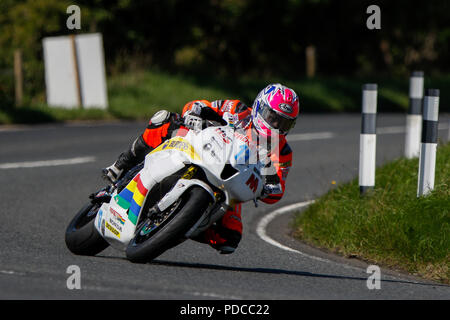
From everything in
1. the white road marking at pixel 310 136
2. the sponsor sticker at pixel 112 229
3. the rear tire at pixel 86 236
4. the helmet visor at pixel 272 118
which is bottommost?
the white road marking at pixel 310 136

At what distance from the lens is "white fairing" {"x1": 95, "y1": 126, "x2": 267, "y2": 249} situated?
224 inches

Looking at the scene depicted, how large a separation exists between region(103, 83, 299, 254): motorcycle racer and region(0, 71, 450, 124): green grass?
31.1ft

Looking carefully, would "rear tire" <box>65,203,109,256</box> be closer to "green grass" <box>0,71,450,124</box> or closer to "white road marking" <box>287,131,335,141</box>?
"green grass" <box>0,71,450,124</box>

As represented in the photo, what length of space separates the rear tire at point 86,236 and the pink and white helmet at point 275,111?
1498 millimetres

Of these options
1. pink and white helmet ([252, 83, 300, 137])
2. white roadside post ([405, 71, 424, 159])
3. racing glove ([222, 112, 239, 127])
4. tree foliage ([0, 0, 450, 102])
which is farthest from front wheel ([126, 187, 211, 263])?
tree foliage ([0, 0, 450, 102])

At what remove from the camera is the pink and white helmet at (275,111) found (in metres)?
5.86

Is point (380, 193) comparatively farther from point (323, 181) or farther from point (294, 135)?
point (294, 135)

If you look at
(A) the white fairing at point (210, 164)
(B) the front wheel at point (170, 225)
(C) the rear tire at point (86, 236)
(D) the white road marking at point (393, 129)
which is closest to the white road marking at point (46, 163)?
(C) the rear tire at point (86, 236)

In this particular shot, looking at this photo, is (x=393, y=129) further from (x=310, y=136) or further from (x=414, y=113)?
(x=414, y=113)

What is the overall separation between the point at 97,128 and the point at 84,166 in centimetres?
468

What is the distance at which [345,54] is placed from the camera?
3603cm

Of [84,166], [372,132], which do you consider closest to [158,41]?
[84,166]

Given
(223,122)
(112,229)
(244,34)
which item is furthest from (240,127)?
(244,34)

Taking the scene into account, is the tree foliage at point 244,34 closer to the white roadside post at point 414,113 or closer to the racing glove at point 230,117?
the white roadside post at point 414,113
